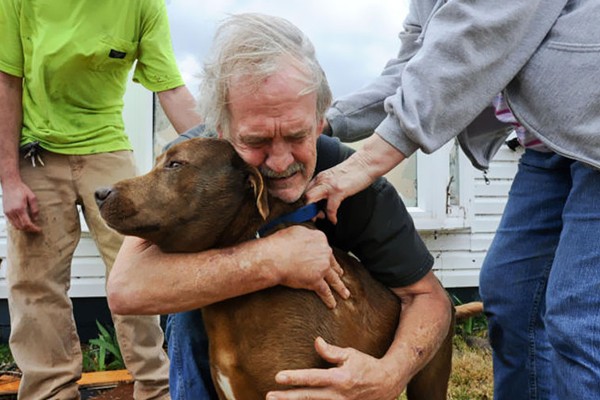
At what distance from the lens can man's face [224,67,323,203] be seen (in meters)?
2.07

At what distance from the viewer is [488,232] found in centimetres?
579

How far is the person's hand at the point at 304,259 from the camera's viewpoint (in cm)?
206

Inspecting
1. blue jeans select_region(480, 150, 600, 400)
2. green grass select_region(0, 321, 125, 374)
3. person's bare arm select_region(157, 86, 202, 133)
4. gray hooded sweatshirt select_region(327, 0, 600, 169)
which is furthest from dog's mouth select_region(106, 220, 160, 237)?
green grass select_region(0, 321, 125, 374)

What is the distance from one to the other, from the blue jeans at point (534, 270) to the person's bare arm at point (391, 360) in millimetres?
255

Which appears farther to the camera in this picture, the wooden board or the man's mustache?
the wooden board

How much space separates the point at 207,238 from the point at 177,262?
119mm

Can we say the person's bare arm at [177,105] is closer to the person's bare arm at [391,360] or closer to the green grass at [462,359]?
the green grass at [462,359]

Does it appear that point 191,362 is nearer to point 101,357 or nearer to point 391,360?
point 391,360

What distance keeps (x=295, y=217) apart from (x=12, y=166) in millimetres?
1911

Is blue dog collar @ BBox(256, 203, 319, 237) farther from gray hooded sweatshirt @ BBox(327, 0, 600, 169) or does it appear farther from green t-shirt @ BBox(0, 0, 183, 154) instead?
green t-shirt @ BBox(0, 0, 183, 154)

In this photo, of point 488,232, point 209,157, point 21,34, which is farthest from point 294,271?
point 488,232

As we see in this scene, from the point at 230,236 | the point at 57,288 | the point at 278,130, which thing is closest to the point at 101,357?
the point at 57,288

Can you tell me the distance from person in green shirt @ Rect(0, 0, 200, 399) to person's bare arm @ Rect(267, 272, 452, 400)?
1.86 meters

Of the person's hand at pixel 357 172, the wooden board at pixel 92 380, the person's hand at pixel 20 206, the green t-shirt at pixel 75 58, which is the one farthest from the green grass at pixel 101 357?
the person's hand at pixel 357 172
